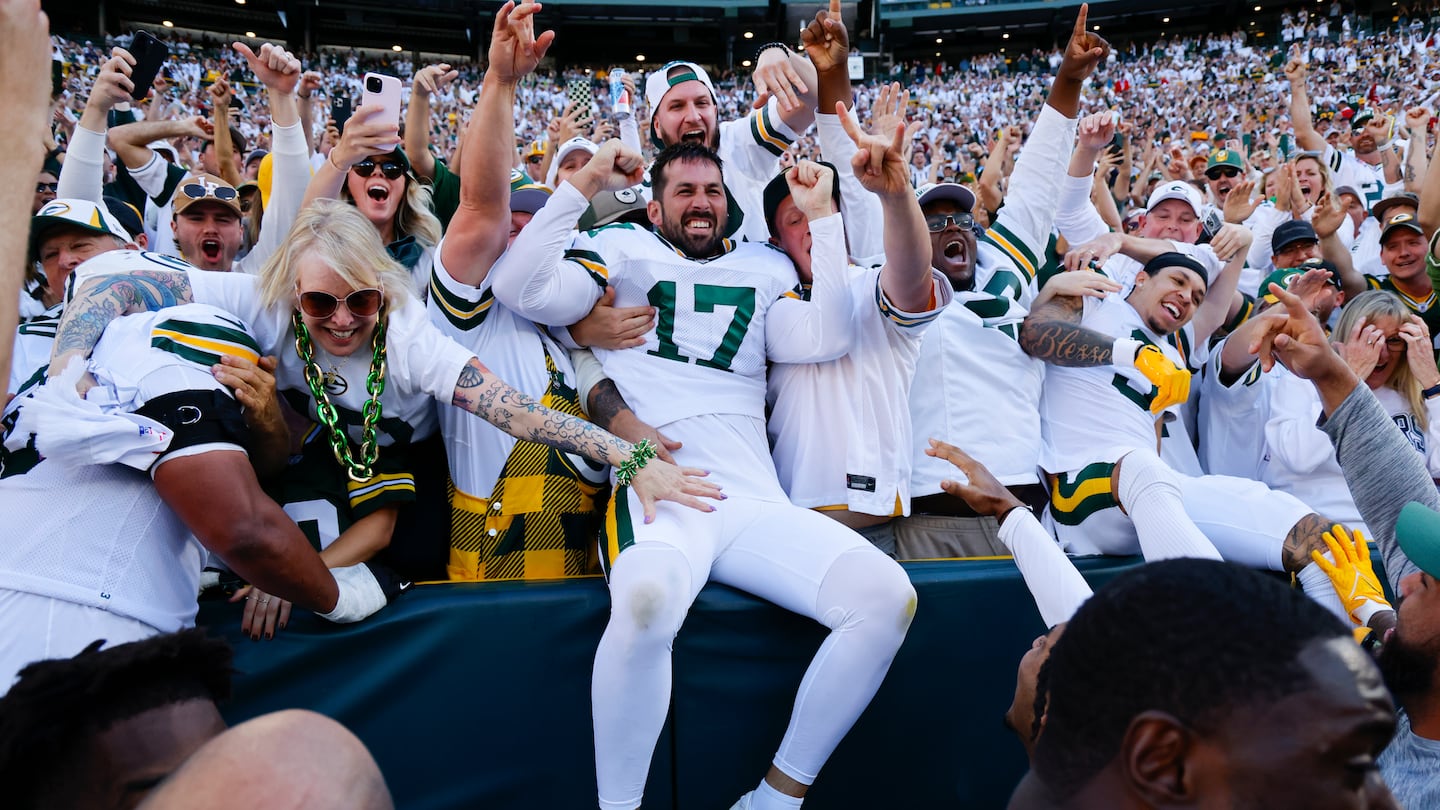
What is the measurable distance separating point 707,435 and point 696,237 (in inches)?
31.5

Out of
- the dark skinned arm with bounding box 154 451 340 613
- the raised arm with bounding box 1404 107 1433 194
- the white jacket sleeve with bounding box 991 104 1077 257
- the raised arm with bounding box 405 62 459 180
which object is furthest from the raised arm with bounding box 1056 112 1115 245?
the raised arm with bounding box 1404 107 1433 194

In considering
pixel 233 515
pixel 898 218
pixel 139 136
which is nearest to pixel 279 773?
pixel 233 515

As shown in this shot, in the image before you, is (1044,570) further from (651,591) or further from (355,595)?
(355,595)

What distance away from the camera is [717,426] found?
3188 millimetres

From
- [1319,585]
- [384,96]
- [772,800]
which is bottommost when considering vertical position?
[772,800]

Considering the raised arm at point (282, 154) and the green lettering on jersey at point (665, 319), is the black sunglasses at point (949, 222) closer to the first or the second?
the green lettering on jersey at point (665, 319)

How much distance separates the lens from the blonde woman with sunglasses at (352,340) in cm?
274

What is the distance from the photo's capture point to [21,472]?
2.47m

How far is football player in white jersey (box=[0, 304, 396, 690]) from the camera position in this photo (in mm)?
2217

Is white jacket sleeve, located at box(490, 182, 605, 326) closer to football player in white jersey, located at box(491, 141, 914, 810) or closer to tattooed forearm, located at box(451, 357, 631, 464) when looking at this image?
football player in white jersey, located at box(491, 141, 914, 810)

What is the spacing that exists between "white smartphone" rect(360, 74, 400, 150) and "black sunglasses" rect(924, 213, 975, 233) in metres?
2.22

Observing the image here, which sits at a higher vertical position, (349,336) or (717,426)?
(349,336)

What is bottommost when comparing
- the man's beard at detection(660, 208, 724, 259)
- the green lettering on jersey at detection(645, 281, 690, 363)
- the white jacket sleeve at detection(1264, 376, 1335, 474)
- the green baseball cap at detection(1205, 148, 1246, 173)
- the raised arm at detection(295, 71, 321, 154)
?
the white jacket sleeve at detection(1264, 376, 1335, 474)

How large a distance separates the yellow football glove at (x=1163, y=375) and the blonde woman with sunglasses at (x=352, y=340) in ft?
6.08
